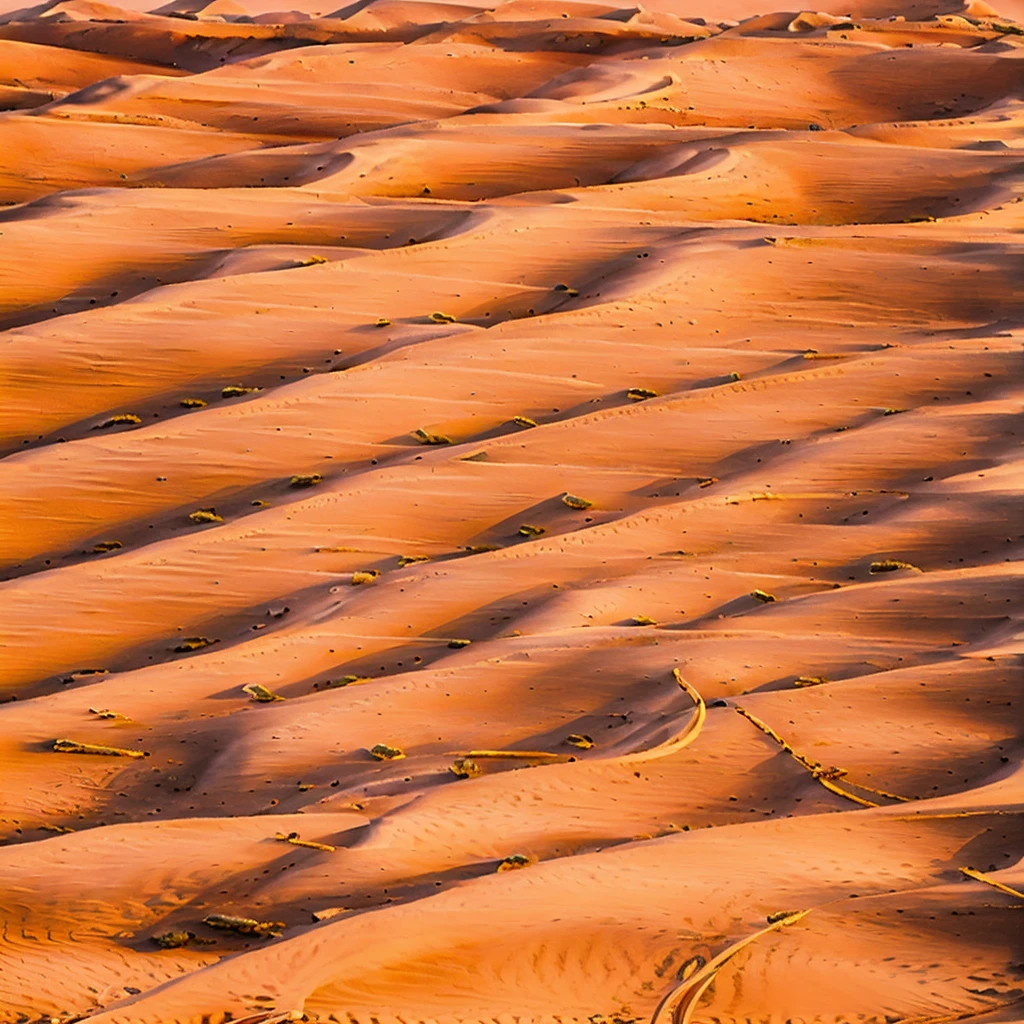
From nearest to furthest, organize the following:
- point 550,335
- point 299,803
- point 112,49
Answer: point 299,803 → point 550,335 → point 112,49

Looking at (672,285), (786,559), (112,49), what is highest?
(112,49)

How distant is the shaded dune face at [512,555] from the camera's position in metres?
4.81

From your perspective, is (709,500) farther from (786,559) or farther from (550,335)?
(550,335)

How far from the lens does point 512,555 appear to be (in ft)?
26.3

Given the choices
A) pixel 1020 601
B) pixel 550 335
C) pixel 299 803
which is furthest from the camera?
pixel 550 335

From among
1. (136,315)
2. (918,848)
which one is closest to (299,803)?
(918,848)

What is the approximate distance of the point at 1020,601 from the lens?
7.13m

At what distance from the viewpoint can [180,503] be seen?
886 centimetres

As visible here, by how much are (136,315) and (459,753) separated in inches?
215

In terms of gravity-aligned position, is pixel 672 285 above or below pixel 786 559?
above

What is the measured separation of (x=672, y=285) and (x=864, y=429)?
228 centimetres

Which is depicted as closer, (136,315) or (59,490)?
(59,490)

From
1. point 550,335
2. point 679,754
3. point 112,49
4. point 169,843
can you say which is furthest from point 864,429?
point 112,49

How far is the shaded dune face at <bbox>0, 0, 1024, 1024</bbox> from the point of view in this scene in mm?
4812
